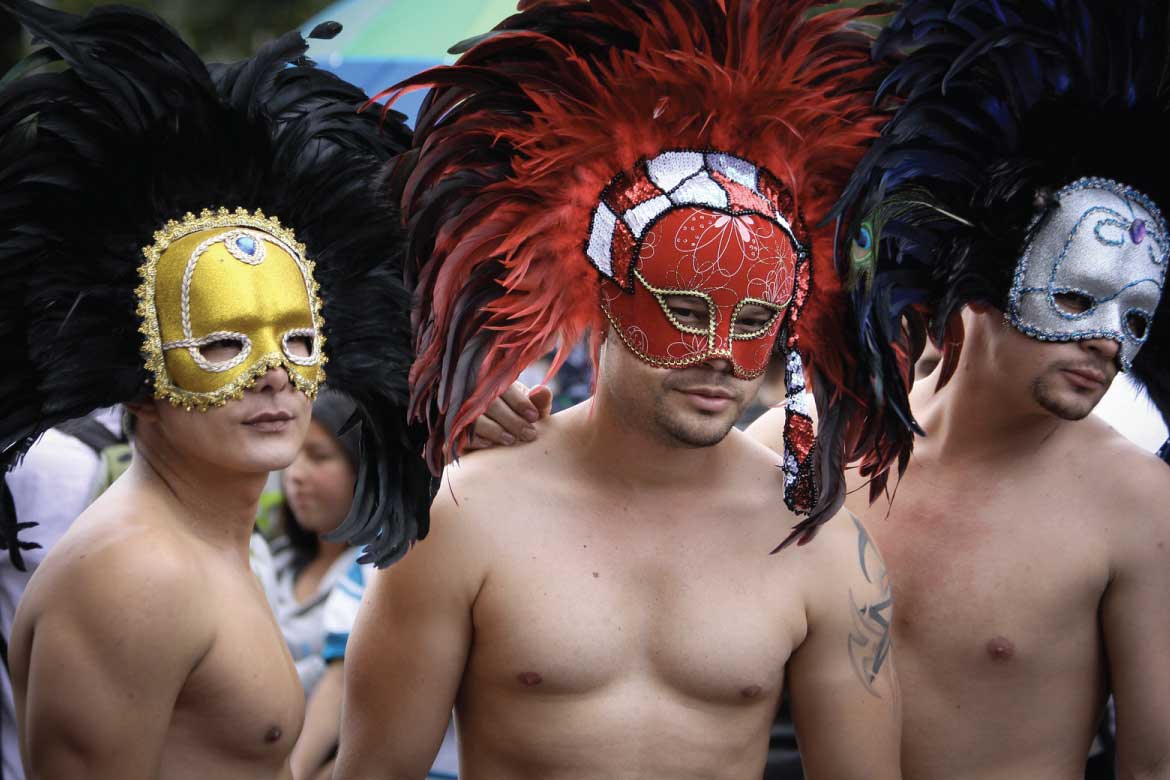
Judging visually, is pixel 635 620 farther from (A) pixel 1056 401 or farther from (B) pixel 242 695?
(A) pixel 1056 401

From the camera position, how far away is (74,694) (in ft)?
7.66

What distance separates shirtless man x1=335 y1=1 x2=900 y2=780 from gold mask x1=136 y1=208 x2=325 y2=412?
451 mm

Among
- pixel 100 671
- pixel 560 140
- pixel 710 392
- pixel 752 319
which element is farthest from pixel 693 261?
pixel 100 671

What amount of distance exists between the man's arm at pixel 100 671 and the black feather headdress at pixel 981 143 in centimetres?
175

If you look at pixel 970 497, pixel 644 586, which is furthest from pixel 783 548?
pixel 970 497

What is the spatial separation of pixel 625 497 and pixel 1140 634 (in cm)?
148

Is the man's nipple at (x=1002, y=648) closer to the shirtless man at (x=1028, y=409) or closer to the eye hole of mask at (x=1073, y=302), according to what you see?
the shirtless man at (x=1028, y=409)

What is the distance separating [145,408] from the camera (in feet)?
8.58

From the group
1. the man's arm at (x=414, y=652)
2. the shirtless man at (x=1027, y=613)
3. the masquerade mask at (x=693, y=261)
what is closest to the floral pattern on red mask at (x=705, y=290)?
the masquerade mask at (x=693, y=261)

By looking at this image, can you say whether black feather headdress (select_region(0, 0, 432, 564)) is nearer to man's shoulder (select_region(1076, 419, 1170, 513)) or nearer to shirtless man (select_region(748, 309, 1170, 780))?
shirtless man (select_region(748, 309, 1170, 780))

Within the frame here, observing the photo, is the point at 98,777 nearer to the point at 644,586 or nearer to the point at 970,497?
the point at 644,586

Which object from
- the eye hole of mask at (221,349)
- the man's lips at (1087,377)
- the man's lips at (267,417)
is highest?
the eye hole of mask at (221,349)

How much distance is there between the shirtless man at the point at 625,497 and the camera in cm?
302

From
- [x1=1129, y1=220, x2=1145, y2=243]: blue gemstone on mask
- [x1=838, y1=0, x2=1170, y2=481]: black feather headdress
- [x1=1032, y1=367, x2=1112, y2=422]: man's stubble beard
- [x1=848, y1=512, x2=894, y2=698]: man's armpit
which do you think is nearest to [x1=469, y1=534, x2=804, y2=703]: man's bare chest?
[x1=848, y1=512, x2=894, y2=698]: man's armpit
